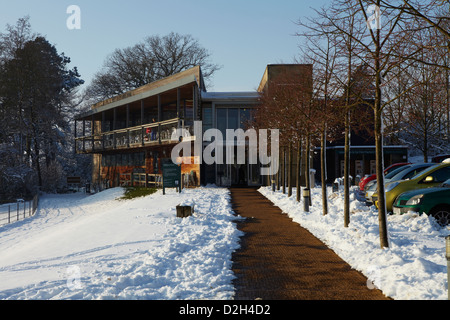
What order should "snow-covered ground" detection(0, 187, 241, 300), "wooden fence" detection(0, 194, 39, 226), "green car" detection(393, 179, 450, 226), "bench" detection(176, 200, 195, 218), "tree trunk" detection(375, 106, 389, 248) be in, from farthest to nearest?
"wooden fence" detection(0, 194, 39, 226), "bench" detection(176, 200, 195, 218), "green car" detection(393, 179, 450, 226), "tree trunk" detection(375, 106, 389, 248), "snow-covered ground" detection(0, 187, 241, 300)

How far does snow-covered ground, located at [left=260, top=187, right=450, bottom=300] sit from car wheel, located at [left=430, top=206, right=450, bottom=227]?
53 cm

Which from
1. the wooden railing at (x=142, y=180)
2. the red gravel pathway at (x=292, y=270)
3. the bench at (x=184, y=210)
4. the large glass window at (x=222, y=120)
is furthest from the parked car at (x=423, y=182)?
the large glass window at (x=222, y=120)

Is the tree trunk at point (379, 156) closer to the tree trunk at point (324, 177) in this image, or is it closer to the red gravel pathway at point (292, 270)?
the red gravel pathway at point (292, 270)

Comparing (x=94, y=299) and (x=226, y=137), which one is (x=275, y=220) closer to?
(x=94, y=299)

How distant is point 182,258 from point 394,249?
13.9 ft

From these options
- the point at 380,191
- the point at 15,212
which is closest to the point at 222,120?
the point at 15,212

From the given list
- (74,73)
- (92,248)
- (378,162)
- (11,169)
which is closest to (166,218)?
(92,248)

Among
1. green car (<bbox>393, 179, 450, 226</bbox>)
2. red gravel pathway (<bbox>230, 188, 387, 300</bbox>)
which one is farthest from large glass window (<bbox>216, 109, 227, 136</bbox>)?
green car (<bbox>393, 179, 450, 226</bbox>)

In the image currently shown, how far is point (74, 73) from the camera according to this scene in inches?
2483

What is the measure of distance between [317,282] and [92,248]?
17.9 feet

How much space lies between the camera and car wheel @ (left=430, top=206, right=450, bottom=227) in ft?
36.9

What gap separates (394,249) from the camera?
8.03 meters

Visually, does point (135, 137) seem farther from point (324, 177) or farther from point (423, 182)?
point (423, 182)

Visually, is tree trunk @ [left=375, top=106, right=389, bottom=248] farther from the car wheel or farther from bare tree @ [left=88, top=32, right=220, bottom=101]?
bare tree @ [left=88, top=32, right=220, bottom=101]
